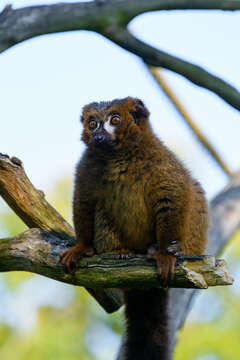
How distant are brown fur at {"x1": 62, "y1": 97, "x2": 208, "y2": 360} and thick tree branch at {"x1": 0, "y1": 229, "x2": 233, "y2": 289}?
0.18 m

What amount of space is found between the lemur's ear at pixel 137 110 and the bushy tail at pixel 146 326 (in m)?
1.78

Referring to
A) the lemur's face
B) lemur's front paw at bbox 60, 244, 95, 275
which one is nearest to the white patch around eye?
the lemur's face

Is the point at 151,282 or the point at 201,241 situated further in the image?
the point at 201,241

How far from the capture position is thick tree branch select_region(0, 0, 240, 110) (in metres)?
3.43

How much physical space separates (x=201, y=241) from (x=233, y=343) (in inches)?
225

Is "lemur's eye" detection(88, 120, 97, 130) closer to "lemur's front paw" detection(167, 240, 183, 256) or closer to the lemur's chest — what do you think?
the lemur's chest

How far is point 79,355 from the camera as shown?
1134 cm

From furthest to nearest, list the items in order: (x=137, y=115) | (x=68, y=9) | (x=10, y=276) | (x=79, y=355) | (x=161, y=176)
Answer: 1. (x=10, y=276)
2. (x=79, y=355)
3. (x=137, y=115)
4. (x=161, y=176)
5. (x=68, y=9)

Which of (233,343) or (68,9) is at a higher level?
(68,9)

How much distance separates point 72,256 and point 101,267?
0.35 m

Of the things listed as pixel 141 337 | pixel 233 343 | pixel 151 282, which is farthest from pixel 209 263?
pixel 233 343

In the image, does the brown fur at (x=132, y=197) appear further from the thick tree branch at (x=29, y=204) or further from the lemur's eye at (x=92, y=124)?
the thick tree branch at (x=29, y=204)

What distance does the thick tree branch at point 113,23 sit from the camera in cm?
343

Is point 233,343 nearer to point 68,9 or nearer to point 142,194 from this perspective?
point 142,194
